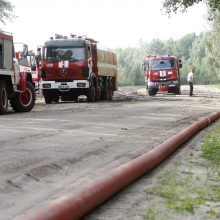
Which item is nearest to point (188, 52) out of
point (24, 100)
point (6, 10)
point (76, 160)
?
point (6, 10)

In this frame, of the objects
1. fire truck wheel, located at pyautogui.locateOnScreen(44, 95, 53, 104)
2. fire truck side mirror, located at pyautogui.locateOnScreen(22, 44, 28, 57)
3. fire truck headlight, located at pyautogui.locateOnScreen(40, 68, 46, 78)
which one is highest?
fire truck side mirror, located at pyautogui.locateOnScreen(22, 44, 28, 57)

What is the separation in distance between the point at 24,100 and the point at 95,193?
13.8 meters

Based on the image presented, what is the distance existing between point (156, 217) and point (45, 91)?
845 inches

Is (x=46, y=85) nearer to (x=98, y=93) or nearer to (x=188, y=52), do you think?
(x=98, y=93)

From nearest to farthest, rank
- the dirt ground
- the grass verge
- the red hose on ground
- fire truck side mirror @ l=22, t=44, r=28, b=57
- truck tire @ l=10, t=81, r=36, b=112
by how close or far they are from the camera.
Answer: the red hose on ground < the grass verge < the dirt ground < fire truck side mirror @ l=22, t=44, r=28, b=57 < truck tire @ l=10, t=81, r=36, b=112

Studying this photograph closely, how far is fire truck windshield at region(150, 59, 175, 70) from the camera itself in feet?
119

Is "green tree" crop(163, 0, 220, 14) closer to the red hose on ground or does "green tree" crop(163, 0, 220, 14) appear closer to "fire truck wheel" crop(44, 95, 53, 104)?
"fire truck wheel" crop(44, 95, 53, 104)

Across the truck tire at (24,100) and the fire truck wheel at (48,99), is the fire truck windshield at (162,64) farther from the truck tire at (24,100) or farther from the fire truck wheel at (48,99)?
the truck tire at (24,100)

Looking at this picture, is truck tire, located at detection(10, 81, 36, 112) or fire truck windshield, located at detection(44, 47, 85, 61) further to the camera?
fire truck windshield, located at detection(44, 47, 85, 61)

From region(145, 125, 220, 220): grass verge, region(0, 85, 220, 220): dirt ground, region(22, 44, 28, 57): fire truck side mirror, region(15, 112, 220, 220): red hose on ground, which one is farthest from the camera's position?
region(22, 44, 28, 57): fire truck side mirror

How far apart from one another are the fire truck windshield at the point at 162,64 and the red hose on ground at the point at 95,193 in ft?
98.1

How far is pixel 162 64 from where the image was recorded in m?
36.3

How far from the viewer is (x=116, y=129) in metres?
10.0

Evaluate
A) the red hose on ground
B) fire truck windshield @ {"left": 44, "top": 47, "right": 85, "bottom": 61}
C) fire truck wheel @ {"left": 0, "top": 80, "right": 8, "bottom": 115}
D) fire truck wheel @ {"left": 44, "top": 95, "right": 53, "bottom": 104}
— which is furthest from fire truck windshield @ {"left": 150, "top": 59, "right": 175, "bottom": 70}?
the red hose on ground
